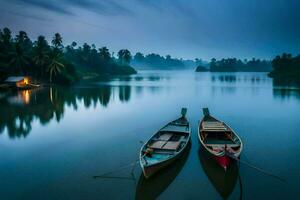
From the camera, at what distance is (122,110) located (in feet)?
110

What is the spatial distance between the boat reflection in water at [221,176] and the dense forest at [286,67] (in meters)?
102

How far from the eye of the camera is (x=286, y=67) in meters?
107

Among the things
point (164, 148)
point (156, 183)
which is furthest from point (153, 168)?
point (164, 148)

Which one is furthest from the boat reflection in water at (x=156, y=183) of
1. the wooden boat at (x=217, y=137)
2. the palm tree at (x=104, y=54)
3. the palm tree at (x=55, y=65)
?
the palm tree at (x=104, y=54)

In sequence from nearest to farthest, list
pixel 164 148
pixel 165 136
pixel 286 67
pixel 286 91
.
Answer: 1. pixel 164 148
2. pixel 165 136
3. pixel 286 91
4. pixel 286 67

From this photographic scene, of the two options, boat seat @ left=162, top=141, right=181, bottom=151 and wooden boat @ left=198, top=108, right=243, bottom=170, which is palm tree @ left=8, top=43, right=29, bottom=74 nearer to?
wooden boat @ left=198, top=108, right=243, bottom=170

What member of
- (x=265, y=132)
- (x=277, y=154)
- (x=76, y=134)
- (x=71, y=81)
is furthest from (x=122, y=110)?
(x=71, y=81)

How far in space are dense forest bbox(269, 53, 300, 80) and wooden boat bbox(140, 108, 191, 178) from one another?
99.6 meters

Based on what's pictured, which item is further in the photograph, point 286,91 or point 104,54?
point 104,54

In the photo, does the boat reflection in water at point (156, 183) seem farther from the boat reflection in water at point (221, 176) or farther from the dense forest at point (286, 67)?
the dense forest at point (286, 67)

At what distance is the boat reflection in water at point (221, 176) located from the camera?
12.2 m

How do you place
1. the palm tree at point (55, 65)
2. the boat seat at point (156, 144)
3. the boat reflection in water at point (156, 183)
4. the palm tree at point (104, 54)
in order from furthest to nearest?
the palm tree at point (104, 54) → the palm tree at point (55, 65) → the boat seat at point (156, 144) → the boat reflection in water at point (156, 183)

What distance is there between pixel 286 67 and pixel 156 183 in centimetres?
11224

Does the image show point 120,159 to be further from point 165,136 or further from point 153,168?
point 153,168
